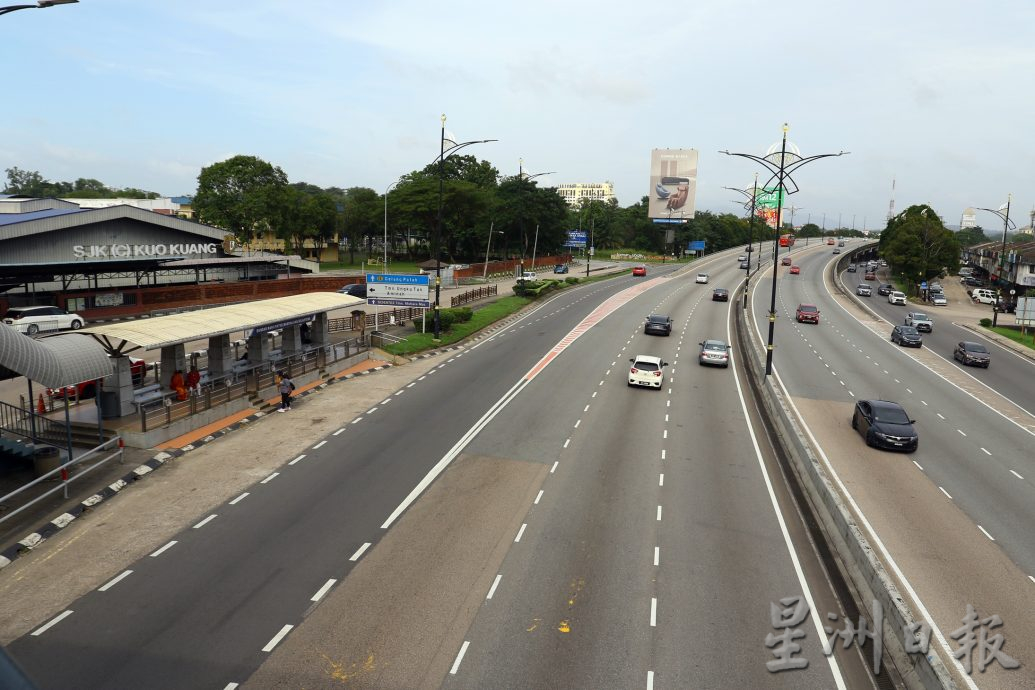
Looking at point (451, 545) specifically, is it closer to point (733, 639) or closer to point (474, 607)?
point (474, 607)

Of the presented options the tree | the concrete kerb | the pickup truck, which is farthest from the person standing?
the tree

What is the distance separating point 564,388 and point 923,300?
2493 inches

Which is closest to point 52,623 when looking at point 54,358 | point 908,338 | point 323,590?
point 323,590

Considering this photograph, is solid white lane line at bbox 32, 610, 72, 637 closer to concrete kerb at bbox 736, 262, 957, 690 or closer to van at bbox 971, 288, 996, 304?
concrete kerb at bbox 736, 262, 957, 690

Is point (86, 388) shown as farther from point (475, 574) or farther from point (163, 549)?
point (475, 574)

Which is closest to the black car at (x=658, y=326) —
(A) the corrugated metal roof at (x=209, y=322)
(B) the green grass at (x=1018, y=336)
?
(A) the corrugated metal roof at (x=209, y=322)

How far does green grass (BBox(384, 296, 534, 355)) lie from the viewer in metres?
37.5

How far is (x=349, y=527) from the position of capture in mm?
15469

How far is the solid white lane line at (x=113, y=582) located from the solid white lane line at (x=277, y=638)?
4.09 meters

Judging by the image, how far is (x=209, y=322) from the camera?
78.9 ft

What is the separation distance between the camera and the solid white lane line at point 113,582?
12.7 meters

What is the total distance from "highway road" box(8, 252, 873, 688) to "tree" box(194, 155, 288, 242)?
227ft

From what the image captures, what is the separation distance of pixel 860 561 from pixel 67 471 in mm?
20031

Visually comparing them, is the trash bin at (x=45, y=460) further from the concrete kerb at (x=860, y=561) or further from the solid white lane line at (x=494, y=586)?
the concrete kerb at (x=860, y=561)
